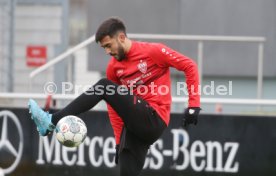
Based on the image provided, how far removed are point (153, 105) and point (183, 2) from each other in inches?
242

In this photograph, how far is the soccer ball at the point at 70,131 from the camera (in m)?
7.35

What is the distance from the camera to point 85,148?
9914 mm

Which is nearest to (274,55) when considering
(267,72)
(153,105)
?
(267,72)

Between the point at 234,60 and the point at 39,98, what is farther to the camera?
the point at 234,60

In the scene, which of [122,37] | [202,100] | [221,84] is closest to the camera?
[122,37]

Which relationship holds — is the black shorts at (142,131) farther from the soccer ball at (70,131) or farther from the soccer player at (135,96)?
the soccer ball at (70,131)

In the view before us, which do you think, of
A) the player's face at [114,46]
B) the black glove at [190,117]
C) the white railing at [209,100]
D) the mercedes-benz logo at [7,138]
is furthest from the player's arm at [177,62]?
the mercedes-benz logo at [7,138]

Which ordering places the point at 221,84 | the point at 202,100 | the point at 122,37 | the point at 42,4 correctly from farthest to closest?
the point at 42,4
the point at 221,84
the point at 202,100
the point at 122,37

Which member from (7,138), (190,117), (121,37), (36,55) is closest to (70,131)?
(121,37)

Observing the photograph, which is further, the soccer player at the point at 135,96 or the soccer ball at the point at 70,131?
the soccer ball at the point at 70,131

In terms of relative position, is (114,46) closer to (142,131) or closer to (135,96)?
(135,96)

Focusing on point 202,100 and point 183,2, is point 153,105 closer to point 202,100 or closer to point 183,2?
point 202,100

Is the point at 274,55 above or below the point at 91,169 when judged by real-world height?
above

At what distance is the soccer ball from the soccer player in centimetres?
8
